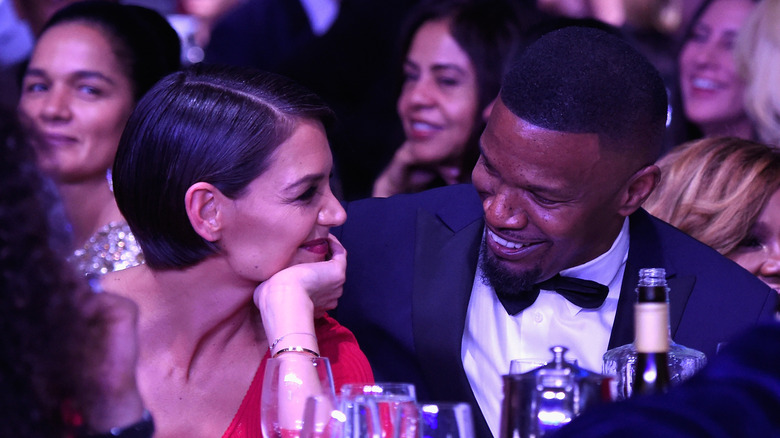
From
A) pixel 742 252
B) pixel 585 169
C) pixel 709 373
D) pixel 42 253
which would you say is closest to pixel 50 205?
pixel 42 253

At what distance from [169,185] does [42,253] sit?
1054 millimetres

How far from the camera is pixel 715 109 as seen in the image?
417 centimetres

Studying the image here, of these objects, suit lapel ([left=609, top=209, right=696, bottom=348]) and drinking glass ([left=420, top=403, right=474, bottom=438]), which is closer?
drinking glass ([left=420, top=403, right=474, bottom=438])

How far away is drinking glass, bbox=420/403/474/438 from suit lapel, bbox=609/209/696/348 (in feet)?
3.46

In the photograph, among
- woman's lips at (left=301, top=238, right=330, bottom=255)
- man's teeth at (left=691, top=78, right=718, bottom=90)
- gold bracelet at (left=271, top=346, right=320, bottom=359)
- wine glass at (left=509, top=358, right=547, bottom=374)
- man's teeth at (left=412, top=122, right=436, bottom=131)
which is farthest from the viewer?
man's teeth at (left=691, top=78, right=718, bottom=90)

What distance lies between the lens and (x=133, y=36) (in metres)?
3.30

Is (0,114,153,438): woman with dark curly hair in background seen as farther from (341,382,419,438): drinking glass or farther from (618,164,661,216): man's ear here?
(618,164,661,216): man's ear

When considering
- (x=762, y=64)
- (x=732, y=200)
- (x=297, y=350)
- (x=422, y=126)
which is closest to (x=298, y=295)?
(x=297, y=350)

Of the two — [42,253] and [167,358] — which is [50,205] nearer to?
[42,253]

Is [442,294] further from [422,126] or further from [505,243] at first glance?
[422,126]

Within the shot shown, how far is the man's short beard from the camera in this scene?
236 centimetres

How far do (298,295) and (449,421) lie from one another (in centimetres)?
69

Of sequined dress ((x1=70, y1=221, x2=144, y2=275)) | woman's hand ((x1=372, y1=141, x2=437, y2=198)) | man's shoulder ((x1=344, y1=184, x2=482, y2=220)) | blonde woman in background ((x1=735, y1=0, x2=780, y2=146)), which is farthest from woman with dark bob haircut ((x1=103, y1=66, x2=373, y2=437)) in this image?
blonde woman in background ((x1=735, y1=0, x2=780, y2=146))

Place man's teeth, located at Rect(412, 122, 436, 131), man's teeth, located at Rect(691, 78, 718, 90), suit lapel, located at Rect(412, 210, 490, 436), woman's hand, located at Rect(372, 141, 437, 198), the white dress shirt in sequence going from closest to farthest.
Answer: suit lapel, located at Rect(412, 210, 490, 436), the white dress shirt, man's teeth, located at Rect(412, 122, 436, 131), woman's hand, located at Rect(372, 141, 437, 198), man's teeth, located at Rect(691, 78, 718, 90)
